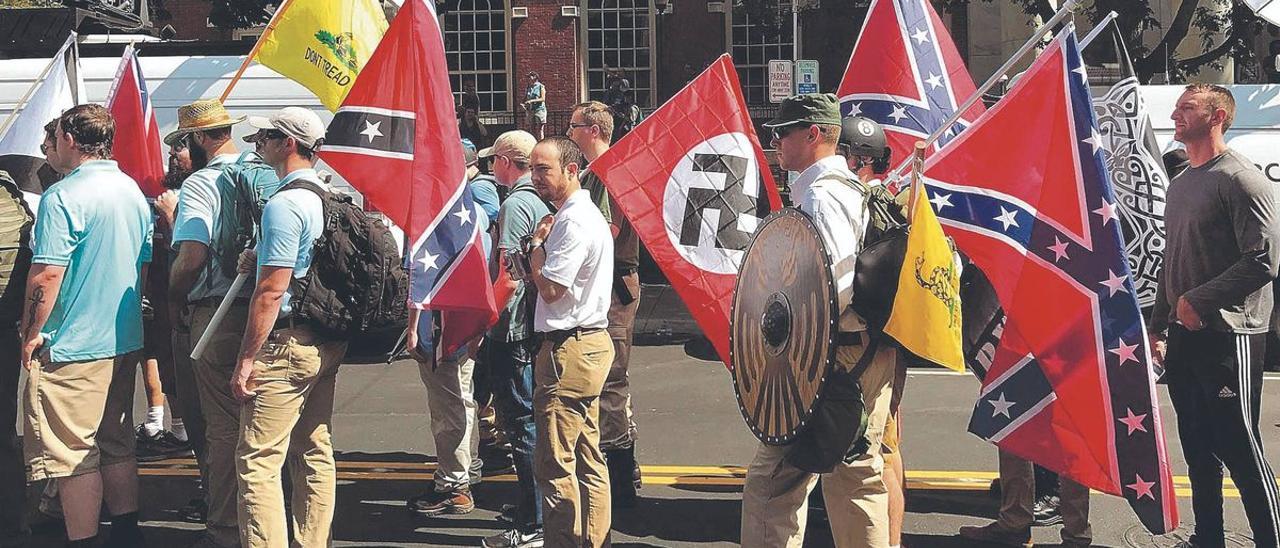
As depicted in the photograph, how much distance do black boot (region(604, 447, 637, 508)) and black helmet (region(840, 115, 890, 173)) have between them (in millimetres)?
2011

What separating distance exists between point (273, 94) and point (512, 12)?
15.8 m

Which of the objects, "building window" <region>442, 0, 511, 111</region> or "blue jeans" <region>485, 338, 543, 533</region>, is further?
"building window" <region>442, 0, 511, 111</region>

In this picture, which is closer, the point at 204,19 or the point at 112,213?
the point at 112,213

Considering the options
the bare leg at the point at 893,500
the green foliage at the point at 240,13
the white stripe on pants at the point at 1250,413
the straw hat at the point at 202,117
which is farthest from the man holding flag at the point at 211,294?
the green foliage at the point at 240,13

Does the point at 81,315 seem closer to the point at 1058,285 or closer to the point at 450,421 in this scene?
the point at 450,421

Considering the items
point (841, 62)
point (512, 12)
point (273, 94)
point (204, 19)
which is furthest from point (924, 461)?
point (204, 19)

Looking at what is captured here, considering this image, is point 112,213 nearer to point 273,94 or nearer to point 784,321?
point 784,321

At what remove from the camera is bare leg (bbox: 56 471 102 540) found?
5277mm

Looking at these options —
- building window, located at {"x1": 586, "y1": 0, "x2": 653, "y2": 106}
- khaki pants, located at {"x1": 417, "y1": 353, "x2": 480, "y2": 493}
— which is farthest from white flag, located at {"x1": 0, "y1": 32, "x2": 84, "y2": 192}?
building window, located at {"x1": 586, "y1": 0, "x2": 653, "y2": 106}

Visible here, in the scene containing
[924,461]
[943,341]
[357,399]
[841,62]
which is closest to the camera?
[943,341]

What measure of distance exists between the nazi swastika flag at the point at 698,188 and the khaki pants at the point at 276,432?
1452 millimetres

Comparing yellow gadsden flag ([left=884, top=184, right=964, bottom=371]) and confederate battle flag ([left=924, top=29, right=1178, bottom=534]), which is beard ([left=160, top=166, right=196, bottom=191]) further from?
yellow gadsden flag ([left=884, top=184, right=964, bottom=371])

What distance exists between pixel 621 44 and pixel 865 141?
22.3m

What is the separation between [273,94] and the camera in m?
11.2
